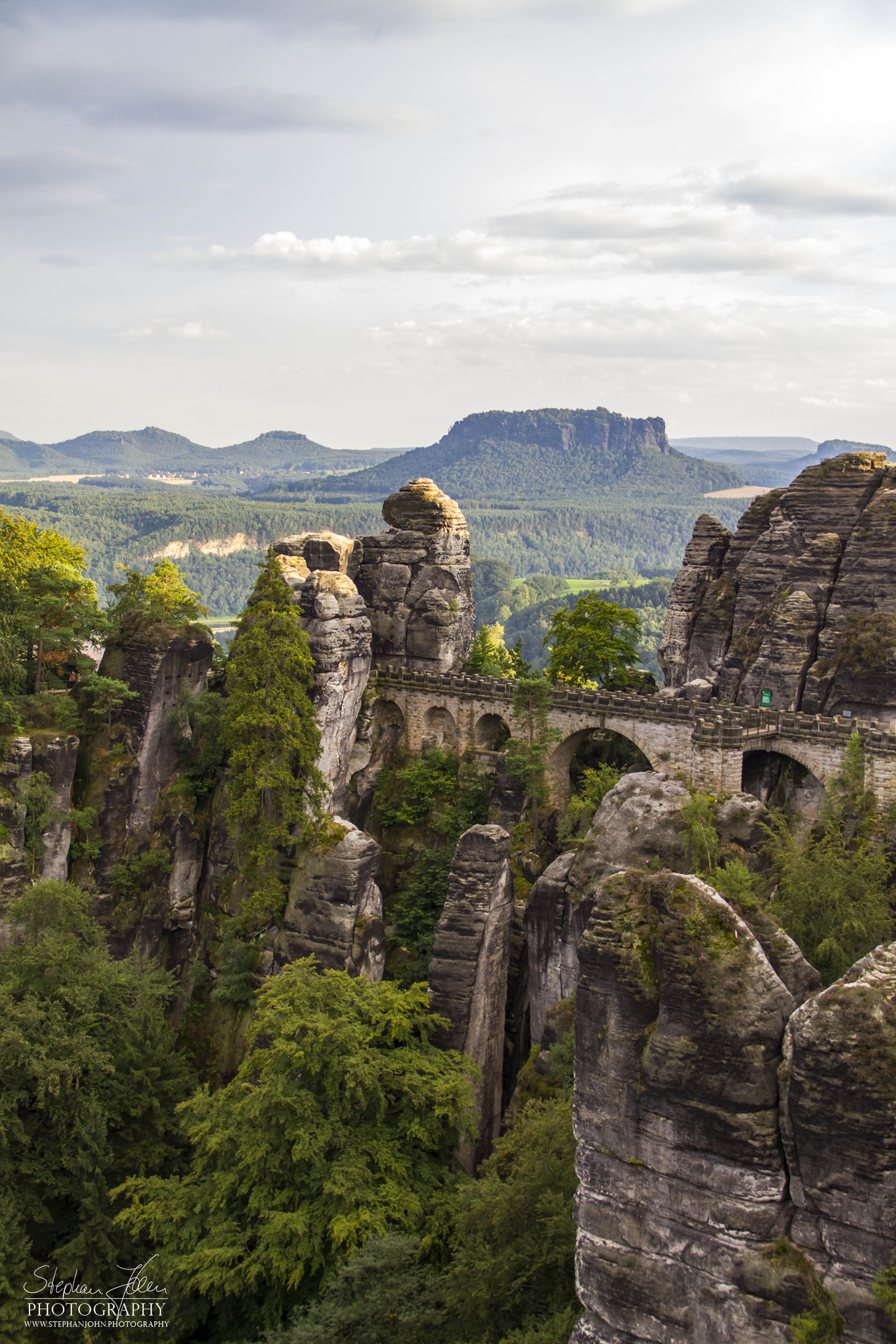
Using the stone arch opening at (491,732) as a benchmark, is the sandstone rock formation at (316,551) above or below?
above

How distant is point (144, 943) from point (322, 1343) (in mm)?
23824

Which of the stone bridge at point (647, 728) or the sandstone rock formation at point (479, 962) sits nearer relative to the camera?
the sandstone rock formation at point (479, 962)

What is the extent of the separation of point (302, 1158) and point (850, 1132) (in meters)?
16.5

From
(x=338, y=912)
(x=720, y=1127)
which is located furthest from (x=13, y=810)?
(x=720, y=1127)

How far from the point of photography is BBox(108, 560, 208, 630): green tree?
46.3 meters

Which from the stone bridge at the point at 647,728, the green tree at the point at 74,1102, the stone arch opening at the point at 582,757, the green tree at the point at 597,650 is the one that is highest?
the green tree at the point at 597,650

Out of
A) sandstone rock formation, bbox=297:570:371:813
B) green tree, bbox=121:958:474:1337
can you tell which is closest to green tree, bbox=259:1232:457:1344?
green tree, bbox=121:958:474:1337

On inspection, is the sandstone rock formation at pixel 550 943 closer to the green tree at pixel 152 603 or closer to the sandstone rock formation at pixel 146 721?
the sandstone rock formation at pixel 146 721

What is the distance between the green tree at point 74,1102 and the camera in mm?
30406

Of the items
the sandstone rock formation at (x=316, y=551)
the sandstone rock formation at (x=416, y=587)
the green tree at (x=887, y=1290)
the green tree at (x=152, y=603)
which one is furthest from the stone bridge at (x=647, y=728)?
the green tree at (x=887, y=1290)

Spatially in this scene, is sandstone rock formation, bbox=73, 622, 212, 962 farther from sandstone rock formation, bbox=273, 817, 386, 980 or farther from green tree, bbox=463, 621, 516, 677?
green tree, bbox=463, 621, 516, 677

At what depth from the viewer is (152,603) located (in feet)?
154

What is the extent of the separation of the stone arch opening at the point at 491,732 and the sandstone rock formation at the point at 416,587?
4.15 metres

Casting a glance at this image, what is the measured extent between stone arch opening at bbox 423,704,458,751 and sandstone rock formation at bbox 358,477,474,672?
2521 mm
